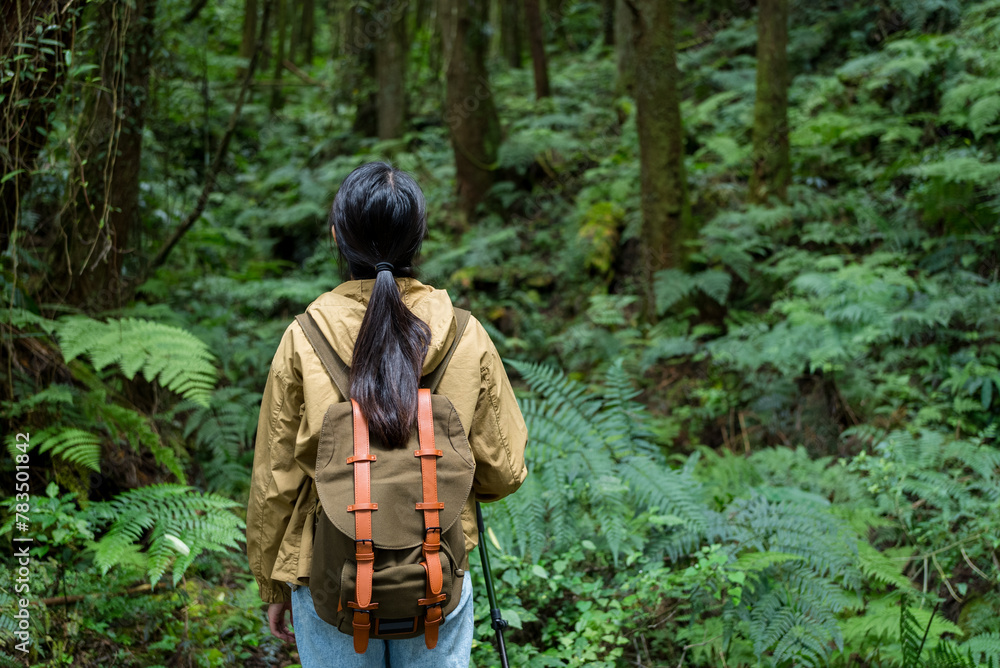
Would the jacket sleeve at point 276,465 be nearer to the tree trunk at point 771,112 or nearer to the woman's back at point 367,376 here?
the woman's back at point 367,376

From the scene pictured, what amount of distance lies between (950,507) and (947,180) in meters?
3.19

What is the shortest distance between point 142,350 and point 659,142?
16.0 feet

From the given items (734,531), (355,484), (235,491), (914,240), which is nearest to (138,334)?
(235,491)

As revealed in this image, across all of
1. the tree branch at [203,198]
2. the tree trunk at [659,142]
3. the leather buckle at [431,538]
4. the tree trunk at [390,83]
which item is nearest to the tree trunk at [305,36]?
the tree trunk at [390,83]

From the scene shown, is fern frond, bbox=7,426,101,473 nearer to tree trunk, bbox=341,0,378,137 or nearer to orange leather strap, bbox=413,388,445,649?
orange leather strap, bbox=413,388,445,649

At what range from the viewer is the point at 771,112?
6664 mm

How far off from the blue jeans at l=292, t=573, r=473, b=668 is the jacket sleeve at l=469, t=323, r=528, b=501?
0.28 m

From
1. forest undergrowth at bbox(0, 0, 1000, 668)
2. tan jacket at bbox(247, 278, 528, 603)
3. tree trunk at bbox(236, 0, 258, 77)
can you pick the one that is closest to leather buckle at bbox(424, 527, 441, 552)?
tan jacket at bbox(247, 278, 528, 603)

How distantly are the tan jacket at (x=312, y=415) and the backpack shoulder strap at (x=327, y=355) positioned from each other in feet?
0.05

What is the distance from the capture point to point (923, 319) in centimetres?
464

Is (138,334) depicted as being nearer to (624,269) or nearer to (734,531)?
(734,531)

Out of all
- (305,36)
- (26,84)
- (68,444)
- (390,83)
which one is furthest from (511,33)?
(68,444)

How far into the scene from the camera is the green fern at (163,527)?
2303 mm

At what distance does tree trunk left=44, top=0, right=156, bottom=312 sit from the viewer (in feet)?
11.6
